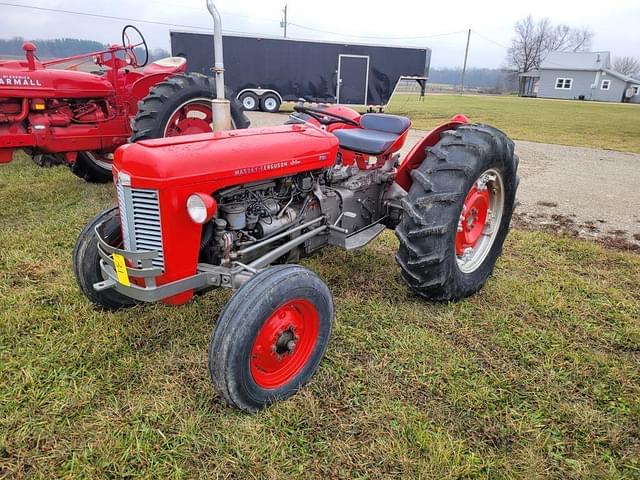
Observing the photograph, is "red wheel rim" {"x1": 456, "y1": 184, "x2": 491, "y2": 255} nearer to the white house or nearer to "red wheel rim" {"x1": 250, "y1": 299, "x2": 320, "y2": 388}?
"red wheel rim" {"x1": 250, "y1": 299, "x2": 320, "y2": 388}

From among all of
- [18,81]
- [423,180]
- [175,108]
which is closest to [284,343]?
[423,180]

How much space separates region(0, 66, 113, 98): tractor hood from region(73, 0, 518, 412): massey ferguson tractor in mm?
3255

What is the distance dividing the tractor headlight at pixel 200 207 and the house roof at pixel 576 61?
62554 mm

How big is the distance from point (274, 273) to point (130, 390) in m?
0.94

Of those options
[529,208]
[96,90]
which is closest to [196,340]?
[96,90]

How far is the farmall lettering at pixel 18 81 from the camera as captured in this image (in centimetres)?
487

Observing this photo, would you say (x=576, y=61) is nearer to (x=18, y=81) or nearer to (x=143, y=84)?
(x=143, y=84)

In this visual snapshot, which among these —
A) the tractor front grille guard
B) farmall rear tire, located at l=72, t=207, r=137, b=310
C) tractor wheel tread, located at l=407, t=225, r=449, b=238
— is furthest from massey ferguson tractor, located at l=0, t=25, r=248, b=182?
tractor wheel tread, located at l=407, t=225, r=449, b=238

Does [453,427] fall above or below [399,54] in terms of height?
below

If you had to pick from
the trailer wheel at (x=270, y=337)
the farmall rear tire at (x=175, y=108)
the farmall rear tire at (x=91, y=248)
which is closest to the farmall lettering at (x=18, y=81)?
the farmall rear tire at (x=175, y=108)

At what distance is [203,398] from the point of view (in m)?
2.29

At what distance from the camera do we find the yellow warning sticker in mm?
2258

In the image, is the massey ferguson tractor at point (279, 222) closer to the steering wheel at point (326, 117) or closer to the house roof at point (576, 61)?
the steering wheel at point (326, 117)

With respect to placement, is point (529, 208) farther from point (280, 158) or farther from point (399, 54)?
point (399, 54)
